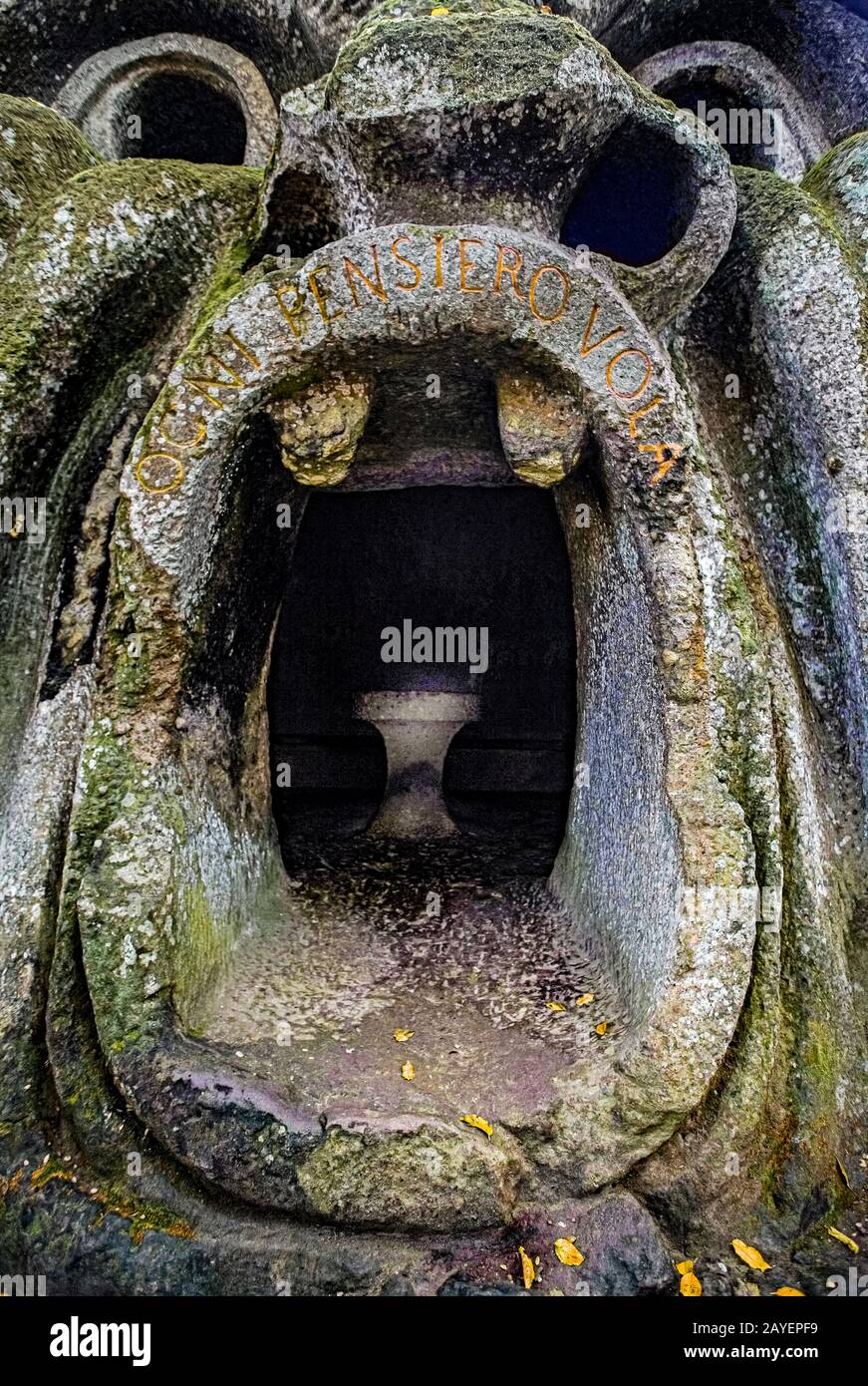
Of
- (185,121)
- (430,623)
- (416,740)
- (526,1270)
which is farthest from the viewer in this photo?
(430,623)

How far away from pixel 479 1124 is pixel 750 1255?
70 cm

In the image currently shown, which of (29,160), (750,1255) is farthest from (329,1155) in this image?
(29,160)

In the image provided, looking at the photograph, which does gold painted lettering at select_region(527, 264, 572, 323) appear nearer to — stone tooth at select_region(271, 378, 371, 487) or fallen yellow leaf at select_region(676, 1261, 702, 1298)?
stone tooth at select_region(271, 378, 371, 487)

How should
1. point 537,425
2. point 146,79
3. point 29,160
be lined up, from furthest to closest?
point 146,79, point 29,160, point 537,425

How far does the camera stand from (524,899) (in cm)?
346

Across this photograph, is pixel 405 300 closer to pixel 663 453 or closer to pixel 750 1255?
pixel 663 453

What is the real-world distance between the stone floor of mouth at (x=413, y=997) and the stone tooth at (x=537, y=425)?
5.19ft

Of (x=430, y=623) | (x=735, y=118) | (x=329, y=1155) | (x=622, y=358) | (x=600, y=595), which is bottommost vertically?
(x=329, y=1155)

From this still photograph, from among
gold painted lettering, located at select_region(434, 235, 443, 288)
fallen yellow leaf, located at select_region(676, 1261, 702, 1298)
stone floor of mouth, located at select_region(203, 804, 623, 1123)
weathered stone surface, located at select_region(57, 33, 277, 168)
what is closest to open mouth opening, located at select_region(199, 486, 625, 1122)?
stone floor of mouth, located at select_region(203, 804, 623, 1123)

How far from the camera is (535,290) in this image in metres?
2.07

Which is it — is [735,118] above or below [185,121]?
below

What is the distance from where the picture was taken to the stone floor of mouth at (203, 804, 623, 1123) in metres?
2.17

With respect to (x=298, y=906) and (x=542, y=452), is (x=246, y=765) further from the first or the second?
(x=542, y=452)

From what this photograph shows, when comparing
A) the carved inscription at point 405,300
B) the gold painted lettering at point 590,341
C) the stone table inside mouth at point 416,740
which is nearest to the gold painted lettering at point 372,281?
the carved inscription at point 405,300
